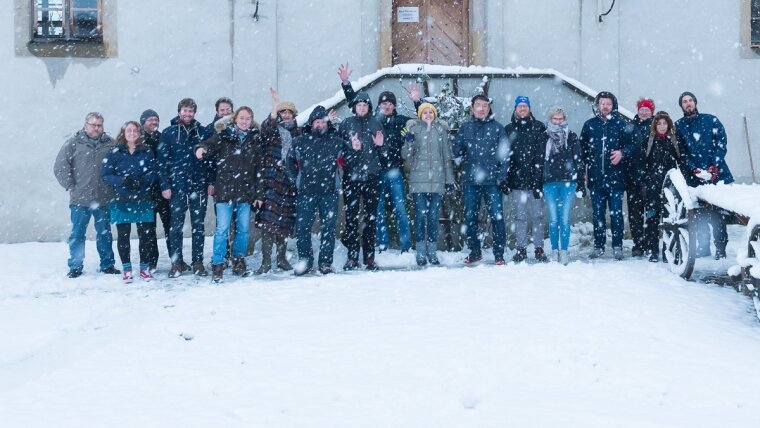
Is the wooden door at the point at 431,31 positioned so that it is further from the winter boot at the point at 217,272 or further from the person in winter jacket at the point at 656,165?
the winter boot at the point at 217,272

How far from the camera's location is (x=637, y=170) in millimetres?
7438

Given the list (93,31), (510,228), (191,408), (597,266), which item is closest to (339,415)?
(191,408)

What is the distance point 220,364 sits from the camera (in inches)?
165

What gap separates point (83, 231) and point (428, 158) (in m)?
3.61

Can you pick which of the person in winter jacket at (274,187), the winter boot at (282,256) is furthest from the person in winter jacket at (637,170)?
the winter boot at (282,256)

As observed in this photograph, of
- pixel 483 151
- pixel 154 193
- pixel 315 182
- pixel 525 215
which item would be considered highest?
pixel 483 151

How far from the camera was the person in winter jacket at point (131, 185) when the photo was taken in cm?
680

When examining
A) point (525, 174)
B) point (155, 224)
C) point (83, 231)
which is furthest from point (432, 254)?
point (83, 231)

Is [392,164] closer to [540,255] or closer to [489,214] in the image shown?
[489,214]

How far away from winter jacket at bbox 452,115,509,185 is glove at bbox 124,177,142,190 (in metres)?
3.20

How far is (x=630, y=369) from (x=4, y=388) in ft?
11.4

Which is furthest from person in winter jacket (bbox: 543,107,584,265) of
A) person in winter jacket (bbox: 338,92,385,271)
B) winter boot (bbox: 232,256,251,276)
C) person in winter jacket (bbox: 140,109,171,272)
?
person in winter jacket (bbox: 140,109,171,272)

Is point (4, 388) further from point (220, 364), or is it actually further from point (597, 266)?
point (597, 266)

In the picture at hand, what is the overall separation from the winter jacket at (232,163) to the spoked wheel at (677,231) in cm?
403
